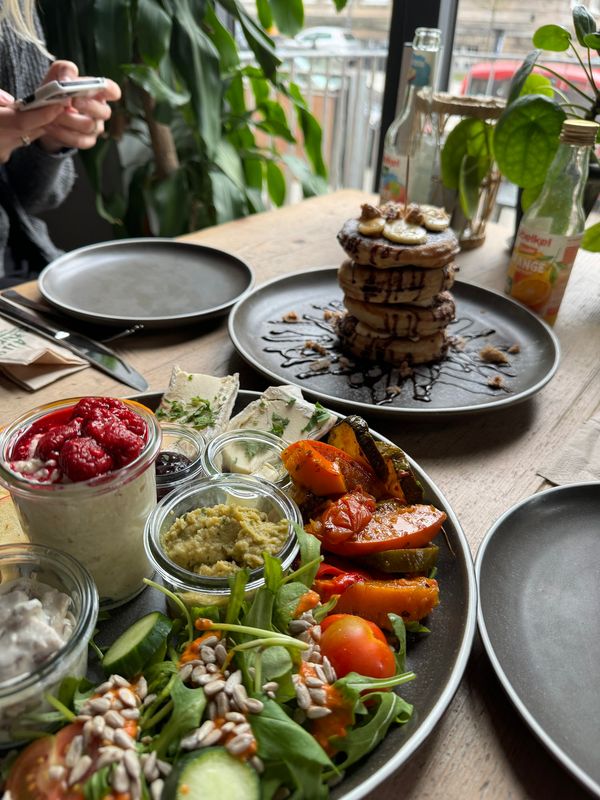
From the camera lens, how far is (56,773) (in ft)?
1.81

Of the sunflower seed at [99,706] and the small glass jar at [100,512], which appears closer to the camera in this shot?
the sunflower seed at [99,706]

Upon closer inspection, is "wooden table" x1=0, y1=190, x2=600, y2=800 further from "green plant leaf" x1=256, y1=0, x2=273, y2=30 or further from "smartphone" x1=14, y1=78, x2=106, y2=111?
"green plant leaf" x1=256, y1=0, x2=273, y2=30

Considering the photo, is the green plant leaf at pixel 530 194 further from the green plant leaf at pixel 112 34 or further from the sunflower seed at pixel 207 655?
the green plant leaf at pixel 112 34

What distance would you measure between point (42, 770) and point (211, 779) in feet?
0.53

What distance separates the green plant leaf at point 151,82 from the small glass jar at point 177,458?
1.86 meters

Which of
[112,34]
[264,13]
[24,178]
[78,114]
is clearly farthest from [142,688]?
[264,13]

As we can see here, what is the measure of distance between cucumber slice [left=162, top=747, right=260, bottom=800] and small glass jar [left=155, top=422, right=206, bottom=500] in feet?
1.36

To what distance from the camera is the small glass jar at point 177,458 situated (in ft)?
3.09

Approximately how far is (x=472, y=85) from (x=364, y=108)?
2.85 ft

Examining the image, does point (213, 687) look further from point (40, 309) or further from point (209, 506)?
point (40, 309)

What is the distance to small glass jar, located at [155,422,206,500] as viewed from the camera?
37.0 inches

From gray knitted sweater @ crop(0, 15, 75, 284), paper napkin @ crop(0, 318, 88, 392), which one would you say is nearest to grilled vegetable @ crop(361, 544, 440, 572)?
paper napkin @ crop(0, 318, 88, 392)

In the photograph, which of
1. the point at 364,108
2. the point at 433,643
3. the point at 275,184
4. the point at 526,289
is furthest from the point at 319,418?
the point at 364,108

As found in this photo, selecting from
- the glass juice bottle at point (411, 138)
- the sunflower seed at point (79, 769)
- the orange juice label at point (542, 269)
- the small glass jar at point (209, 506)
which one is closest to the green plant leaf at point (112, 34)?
the glass juice bottle at point (411, 138)
